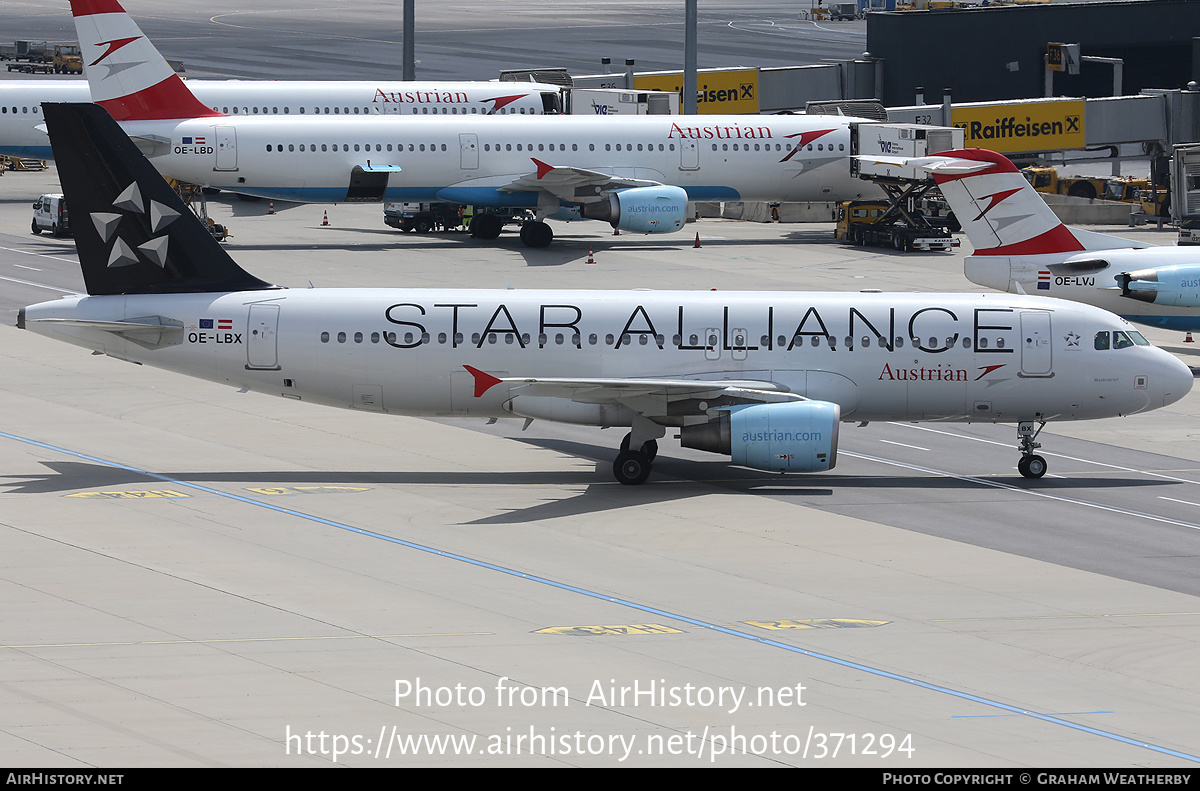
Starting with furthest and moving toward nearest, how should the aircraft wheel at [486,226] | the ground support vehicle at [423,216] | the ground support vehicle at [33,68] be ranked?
the ground support vehicle at [33,68]
the ground support vehicle at [423,216]
the aircraft wheel at [486,226]

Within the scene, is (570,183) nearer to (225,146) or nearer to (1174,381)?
(225,146)

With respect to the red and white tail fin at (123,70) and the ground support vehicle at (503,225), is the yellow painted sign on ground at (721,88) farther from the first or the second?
the red and white tail fin at (123,70)

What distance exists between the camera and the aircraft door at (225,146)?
69.2m

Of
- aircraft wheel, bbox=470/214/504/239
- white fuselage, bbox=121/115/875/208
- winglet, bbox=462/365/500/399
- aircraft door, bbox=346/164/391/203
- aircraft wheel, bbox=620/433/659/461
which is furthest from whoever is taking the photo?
aircraft wheel, bbox=470/214/504/239

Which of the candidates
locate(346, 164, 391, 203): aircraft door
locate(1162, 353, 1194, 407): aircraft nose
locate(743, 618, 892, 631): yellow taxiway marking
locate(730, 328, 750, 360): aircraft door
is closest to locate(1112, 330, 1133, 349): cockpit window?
locate(1162, 353, 1194, 407): aircraft nose

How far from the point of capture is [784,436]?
114ft

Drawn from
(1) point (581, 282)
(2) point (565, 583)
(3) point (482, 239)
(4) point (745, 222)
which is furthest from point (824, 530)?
(4) point (745, 222)

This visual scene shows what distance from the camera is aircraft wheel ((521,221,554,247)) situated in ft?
234

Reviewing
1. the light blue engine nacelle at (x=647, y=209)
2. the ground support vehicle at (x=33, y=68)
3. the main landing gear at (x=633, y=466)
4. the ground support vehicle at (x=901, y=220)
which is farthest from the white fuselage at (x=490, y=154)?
the ground support vehicle at (x=33, y=68)

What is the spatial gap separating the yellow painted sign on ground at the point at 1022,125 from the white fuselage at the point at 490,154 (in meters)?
12.1

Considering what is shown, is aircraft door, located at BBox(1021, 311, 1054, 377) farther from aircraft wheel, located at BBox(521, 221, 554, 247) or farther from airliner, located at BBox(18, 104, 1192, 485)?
aircraft wheel, located at BBox(521, 221, 554, 247)

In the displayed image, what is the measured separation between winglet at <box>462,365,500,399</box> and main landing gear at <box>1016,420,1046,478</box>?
13122 millimetres

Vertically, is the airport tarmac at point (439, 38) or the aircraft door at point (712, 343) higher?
the airport tarmac at point (439, 38)

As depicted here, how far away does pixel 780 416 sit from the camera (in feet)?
114
